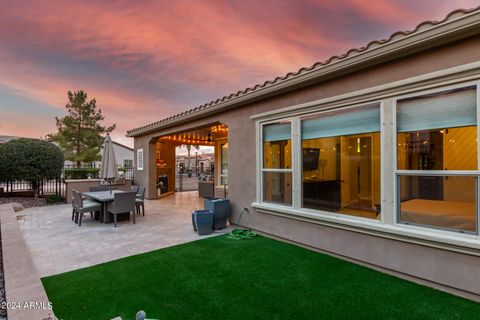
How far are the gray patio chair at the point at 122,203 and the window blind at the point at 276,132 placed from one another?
13.2 ft

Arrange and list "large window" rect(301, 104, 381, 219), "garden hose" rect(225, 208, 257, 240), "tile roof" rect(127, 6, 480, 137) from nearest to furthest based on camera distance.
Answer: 1. "tile roof" rect(127, 6, 480, 137)
2. "large window" rect(301, 104, 381, 219)
3. "garden hose" rect(225, 208, 257, 240)

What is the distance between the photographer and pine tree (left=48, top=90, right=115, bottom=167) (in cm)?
2389

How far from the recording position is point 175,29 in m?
8.71

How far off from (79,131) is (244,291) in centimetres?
2680

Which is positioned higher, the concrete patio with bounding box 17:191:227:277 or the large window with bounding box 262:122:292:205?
the large window with bounding box 262:122:292:205

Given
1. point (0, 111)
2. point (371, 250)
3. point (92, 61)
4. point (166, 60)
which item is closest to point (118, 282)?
point (371, 250)

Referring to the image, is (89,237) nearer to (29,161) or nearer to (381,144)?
(381,144)

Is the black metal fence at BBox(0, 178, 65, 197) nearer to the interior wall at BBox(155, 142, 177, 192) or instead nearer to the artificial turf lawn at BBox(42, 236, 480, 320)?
the interior wall at BBox(155, 142, 177, 192)

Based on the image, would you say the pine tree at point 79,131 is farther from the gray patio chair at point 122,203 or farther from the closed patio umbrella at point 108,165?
the gray patio chair at point 122,203

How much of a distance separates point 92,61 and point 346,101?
10758mm

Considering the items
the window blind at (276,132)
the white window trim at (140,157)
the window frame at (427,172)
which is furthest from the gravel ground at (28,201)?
the window frame at (427,172)

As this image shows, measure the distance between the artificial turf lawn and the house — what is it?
470 mm

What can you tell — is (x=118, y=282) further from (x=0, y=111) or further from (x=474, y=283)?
(x=0, y=111)

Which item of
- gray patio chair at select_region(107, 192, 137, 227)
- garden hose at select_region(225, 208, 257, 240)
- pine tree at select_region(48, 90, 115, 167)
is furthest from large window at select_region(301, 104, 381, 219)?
pine tree at select_region(48, 90, 115, 167)
